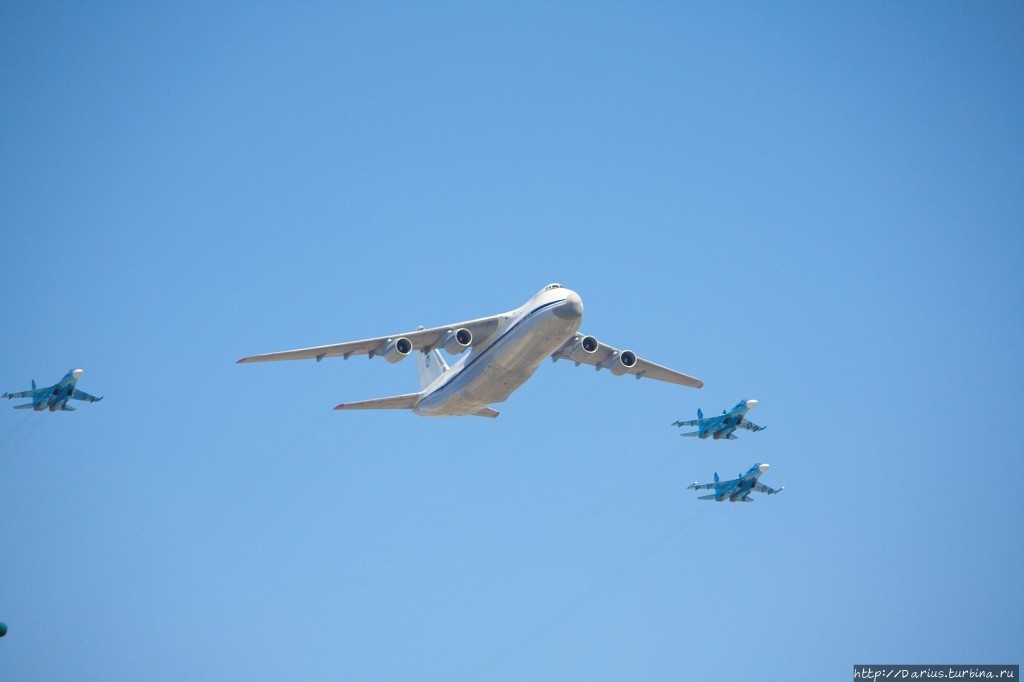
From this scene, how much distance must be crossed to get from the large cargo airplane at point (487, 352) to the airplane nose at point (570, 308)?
2 cm

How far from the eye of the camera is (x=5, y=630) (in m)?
16.8

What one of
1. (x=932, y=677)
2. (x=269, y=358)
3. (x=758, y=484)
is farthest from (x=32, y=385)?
(x=932, y=677)

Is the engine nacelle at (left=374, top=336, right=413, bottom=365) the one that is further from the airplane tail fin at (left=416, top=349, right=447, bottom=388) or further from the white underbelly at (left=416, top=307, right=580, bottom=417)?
the airplane tail fin at (left=416, top=349, right=447, bottom=388)

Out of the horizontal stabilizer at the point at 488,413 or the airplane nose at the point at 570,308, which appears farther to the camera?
the horizontal stabilizer at the point at 488,413

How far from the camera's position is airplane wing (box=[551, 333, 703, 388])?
35000 mm

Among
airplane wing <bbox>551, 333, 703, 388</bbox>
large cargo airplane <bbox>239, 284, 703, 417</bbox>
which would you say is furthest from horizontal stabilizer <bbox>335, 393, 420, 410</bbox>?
airplane wing <bbox>551, 333, 703, 388</bbox>

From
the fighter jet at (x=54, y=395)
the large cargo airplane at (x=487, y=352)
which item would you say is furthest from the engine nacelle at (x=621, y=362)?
the fighter jet at (x=54, y=395)

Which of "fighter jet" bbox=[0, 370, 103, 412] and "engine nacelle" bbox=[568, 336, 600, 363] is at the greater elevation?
"engine nacelle" bbox=[568, 336, 600, 363]

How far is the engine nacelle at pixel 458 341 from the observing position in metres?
→ 32.2

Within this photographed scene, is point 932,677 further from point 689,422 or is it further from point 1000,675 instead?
point 689,422

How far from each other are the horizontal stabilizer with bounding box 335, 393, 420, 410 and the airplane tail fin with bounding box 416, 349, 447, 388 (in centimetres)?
130

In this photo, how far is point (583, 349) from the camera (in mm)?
35125

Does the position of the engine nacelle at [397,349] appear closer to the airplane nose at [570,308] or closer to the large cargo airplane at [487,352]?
the large cargo airplane at [487,352]

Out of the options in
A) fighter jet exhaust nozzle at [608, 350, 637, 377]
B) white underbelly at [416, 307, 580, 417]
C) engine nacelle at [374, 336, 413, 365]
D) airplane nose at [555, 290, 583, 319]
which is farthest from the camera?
fighter jet exhaust nozzle at [608, 350, 637, 377]
